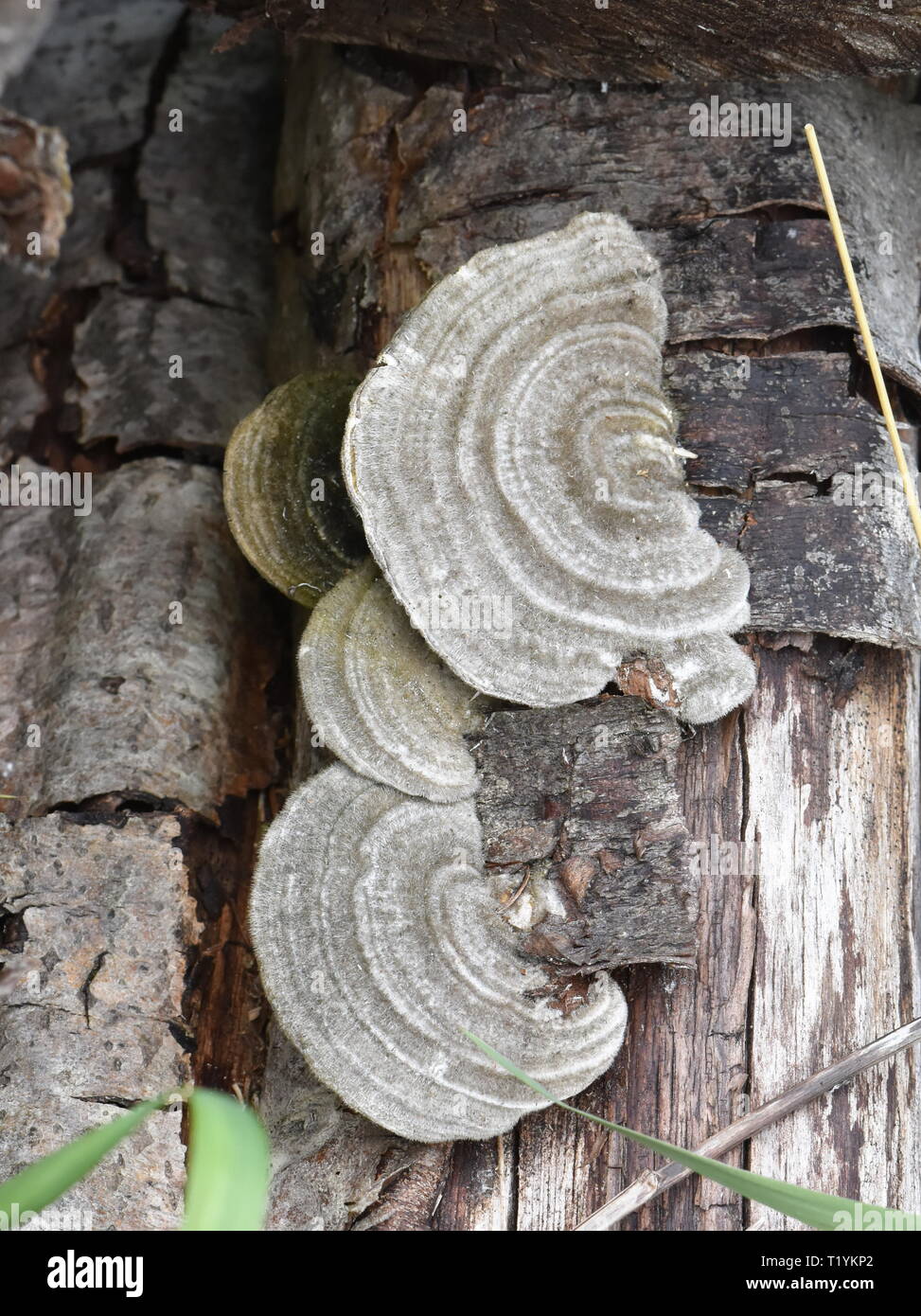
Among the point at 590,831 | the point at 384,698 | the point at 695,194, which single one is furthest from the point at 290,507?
the point at 695,194

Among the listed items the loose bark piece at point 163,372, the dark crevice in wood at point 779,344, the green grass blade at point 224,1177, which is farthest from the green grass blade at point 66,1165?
the loose bark piece at point 163,372

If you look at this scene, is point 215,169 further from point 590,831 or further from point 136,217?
point 590,831

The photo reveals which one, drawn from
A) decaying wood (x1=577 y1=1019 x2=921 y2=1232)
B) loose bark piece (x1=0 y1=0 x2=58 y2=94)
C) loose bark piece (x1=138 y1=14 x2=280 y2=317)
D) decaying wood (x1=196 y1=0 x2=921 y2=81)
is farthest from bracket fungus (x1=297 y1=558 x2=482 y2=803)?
loose bark piece (x1=138 y1=14 x2=280 y2=317)

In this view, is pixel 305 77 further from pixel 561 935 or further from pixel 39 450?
pixel 561 935

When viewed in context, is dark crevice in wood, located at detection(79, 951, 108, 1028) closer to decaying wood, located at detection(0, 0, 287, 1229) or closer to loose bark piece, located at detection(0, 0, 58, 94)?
decaying wood, located at detection(0, 0, 287, 1229)

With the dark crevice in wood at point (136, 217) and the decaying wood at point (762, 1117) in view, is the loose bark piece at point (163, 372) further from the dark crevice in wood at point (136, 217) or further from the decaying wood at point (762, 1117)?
the decaying wood at point (762, 1117)

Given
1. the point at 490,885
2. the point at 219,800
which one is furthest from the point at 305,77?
the point at 490,885
